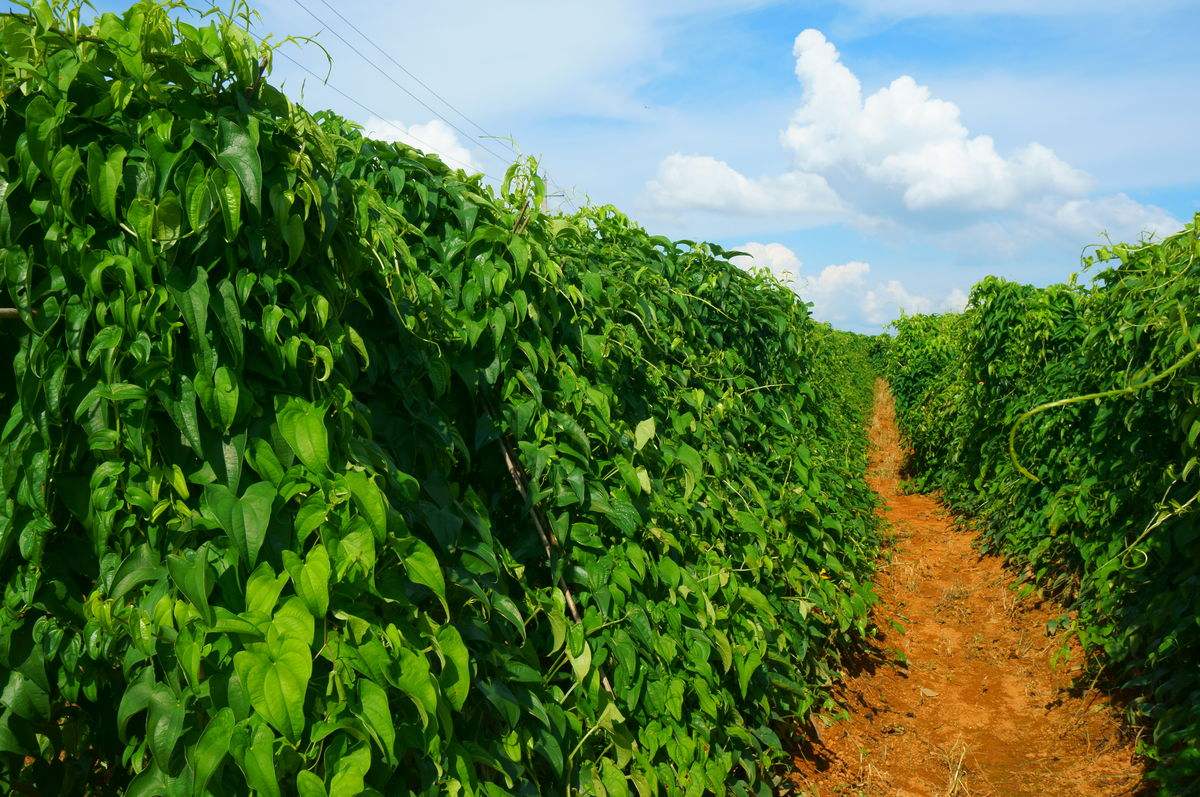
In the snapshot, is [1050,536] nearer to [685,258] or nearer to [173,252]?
[685,258]

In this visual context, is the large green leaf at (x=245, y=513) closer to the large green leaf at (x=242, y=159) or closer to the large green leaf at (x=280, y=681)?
the large green leaf at (x=280, y=681)

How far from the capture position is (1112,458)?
500cm

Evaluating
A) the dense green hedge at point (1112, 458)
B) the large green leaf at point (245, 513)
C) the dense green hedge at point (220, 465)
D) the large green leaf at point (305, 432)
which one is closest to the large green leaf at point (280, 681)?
the dense green hedge at point (220, 465)

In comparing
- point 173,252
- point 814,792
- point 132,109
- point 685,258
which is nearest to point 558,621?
point 173,252

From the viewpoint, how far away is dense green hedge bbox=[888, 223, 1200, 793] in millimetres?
3648

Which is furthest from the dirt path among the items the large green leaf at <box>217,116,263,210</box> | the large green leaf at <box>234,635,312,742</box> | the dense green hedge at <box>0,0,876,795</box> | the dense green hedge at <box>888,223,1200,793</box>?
the large green leaf at <box>217,116,263,210</box>

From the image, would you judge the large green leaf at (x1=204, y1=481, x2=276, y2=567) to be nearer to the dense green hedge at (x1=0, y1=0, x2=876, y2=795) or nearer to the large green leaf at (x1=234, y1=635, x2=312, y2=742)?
the dense green hedge at (x1=0, y1=0, x2=876, y2=795)

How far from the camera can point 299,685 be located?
1.30 metres

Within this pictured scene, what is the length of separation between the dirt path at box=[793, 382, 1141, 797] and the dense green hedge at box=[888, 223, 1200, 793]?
0.28 meters

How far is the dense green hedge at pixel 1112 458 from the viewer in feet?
12.0

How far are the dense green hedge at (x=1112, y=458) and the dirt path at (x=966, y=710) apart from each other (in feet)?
0.92

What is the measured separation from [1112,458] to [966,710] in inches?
66.8

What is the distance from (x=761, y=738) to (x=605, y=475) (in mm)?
1377

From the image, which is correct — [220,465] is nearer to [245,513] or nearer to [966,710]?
[245,513]
